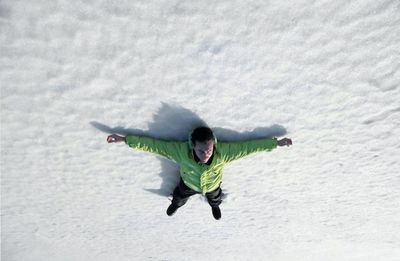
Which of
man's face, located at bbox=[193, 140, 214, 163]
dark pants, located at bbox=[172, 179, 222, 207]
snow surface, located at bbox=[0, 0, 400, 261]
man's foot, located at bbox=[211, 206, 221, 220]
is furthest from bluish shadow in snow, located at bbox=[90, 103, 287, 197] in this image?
man's foot, located at bbox=[211, 206, 221, 220]

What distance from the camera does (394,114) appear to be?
263cm

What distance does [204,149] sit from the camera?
2449 mm

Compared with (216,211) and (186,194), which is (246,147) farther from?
(216,211)

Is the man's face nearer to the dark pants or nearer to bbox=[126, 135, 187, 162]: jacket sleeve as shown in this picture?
bbox=[126, 135, 187, 162]: jacket sleeve

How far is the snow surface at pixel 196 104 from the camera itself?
2064 mm

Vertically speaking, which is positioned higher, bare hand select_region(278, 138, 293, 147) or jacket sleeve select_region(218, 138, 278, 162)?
bare hand select_region(278, 138, 293, 147)

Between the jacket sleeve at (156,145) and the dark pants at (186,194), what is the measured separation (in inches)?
22.2

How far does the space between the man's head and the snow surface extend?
4.5 inches

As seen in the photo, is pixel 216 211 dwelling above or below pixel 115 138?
below

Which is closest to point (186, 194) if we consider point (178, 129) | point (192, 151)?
point (192, 151)

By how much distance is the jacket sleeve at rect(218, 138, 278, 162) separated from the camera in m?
2.67

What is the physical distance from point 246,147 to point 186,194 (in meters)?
0.89

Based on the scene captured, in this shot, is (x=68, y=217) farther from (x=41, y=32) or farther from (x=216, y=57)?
(x=216, y=57)

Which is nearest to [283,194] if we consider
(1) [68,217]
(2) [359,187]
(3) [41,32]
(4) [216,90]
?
(2) [359,187]
